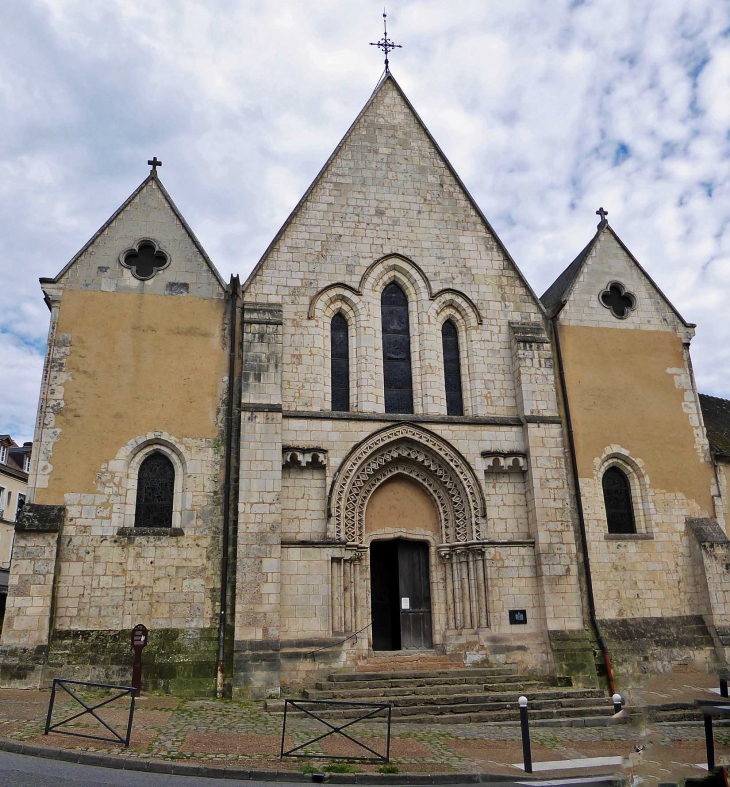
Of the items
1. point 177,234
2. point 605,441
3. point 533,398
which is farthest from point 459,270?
point 177,234

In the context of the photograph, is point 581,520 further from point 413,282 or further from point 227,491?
point 227,491

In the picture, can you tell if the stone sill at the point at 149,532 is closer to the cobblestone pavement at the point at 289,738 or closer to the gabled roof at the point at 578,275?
the cobblestone pavement at the point at 289,738

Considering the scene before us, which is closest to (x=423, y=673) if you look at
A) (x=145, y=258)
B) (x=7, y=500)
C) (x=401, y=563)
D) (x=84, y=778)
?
(x=401, y=563)

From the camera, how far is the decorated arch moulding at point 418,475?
48.1ft

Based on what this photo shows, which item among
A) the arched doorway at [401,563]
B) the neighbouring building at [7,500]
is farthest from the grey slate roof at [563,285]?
the neighbouring building at [7,500]

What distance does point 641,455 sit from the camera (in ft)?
53.4

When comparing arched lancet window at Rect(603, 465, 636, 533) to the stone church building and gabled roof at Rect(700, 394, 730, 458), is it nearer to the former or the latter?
the stone church building

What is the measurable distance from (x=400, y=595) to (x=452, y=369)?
525cm

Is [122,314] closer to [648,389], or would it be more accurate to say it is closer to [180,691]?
[180,691]

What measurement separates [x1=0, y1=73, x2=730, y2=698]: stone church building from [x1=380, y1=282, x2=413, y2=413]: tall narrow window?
0.05 meters

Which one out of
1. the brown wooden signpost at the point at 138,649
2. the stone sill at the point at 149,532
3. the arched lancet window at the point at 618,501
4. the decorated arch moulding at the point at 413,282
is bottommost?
the brown wooden signpost at the point at 138,649

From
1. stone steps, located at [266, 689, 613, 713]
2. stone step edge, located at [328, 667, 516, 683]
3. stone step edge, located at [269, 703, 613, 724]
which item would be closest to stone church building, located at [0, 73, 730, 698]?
stone step edge, located at [328, 667, 516, 683]

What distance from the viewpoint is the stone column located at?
12898 mm

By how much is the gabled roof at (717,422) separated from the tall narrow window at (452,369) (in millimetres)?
6664
